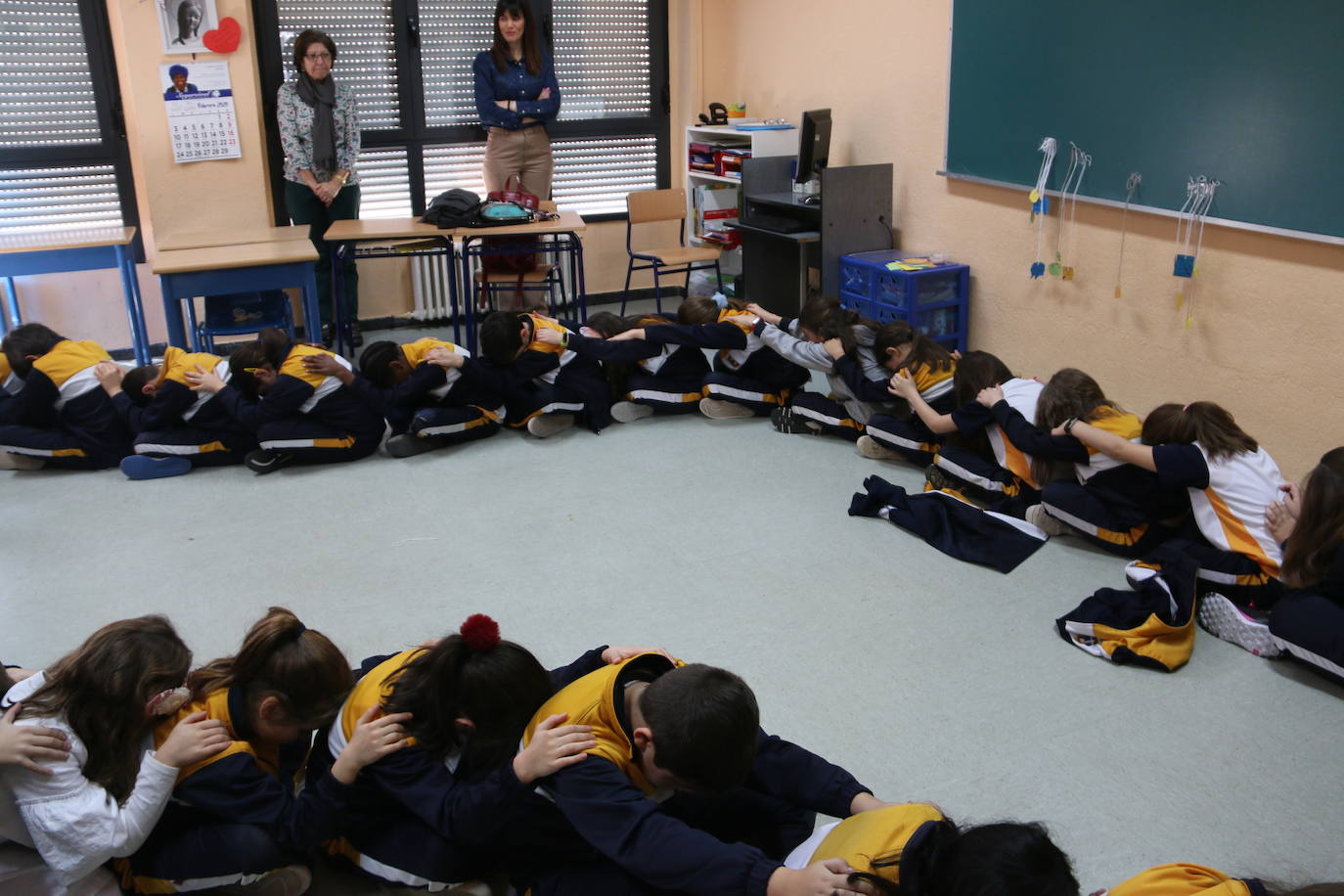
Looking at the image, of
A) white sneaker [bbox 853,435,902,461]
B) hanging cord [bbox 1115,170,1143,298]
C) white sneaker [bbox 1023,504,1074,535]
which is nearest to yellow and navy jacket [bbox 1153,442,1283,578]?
white sneaker [bbox 1023,504,1074,535]

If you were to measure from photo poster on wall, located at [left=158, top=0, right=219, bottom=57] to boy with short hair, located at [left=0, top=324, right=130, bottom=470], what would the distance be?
212 cm

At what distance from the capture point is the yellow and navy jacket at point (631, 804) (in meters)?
1.57

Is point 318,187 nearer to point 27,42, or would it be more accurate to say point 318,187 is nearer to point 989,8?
point 27,42

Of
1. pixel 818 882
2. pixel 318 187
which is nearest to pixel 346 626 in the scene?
pixel 818 882

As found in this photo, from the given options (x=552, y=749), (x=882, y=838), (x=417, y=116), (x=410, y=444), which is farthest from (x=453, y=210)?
(x=882, y=838)

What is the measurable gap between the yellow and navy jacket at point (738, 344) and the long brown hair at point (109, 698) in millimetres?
2899

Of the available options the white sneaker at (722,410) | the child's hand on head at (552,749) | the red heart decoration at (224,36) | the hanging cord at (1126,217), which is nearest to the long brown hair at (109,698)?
the child's hand on head at (552,749)

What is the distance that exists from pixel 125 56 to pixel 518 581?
3.98m

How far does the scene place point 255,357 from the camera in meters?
3.95

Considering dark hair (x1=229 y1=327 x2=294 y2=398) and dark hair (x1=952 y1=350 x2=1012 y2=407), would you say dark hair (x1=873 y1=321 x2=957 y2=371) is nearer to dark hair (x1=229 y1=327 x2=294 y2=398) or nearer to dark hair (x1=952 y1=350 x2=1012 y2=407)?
dark hair (x1=952 y1=350 x2=1012 y2=407)

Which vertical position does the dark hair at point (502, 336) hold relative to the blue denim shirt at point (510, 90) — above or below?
below

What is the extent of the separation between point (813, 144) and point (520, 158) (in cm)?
176

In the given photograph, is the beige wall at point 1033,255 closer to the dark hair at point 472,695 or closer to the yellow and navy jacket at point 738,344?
the yellow and navy jacket at point 738,344

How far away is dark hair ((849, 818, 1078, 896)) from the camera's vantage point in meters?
1.26
